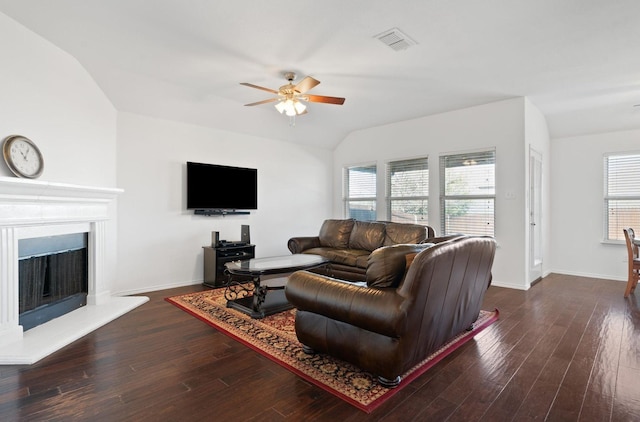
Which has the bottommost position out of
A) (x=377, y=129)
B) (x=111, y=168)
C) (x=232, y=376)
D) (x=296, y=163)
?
(x=232, y=376)

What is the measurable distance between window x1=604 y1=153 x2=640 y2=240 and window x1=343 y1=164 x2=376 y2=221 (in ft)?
12.8

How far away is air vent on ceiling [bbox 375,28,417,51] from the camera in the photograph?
9.70ft

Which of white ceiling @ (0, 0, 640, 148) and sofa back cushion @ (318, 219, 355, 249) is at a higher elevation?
white ceiling @ (0, 0, 640, 148)

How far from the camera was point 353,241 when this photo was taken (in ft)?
17.7

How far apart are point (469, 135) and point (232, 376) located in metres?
4.80

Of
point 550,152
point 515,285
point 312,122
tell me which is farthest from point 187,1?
point 550,152

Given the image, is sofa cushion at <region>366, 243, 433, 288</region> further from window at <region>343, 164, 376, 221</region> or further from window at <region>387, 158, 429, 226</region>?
window at <region>343, 164, 376, 221</region>

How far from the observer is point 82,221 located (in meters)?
3.57

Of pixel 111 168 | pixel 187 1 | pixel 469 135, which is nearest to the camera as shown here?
pixel 187 1

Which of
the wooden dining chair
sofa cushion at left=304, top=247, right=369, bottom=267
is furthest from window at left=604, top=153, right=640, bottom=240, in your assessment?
sofa cushion at left=304, top=247, right=369, bottom=267

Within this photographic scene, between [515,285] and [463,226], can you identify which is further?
[463,226]

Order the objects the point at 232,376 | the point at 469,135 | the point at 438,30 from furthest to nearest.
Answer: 1. the point at 469,135
2. the point at 438,30
3. the point at 232,376

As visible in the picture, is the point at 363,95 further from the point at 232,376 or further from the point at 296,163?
the point at 232,376

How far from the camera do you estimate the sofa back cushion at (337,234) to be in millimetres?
5496
